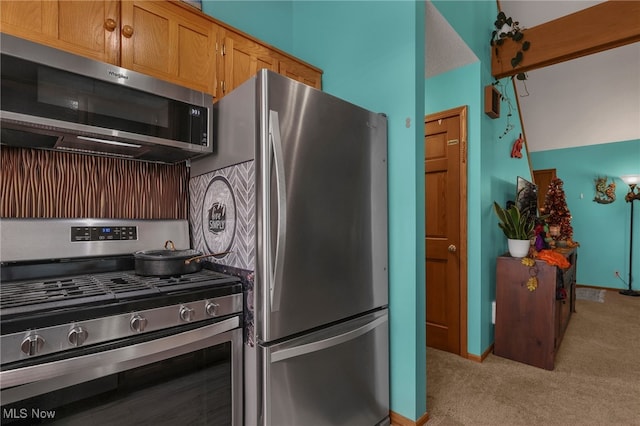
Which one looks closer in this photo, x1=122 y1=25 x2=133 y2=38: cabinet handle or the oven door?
the oven door

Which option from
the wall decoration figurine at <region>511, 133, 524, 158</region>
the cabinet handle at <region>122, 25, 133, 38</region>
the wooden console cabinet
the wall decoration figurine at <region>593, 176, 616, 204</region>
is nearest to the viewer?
the cabinet handle at <region>122, 25, 133, 38</region>

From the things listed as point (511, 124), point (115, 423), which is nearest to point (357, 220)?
point (115, 423)

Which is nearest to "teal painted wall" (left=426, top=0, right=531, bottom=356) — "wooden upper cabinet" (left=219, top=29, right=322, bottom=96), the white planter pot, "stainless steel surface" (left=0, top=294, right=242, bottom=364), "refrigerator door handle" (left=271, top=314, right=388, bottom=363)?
the white planter pot

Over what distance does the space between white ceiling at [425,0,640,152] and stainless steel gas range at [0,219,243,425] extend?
2354 millimetres

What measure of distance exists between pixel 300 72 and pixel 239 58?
1.53 feet

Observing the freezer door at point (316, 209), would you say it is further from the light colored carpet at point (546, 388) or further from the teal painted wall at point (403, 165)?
the light colored carpet at point (546, 388)

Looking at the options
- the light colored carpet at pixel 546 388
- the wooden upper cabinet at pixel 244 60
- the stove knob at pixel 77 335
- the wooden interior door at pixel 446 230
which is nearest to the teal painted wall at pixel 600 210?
the light colored carpet at pixel 546 388

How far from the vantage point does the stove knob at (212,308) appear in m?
1.20

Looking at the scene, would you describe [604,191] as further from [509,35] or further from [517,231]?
[509,35]

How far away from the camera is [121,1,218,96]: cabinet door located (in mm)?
1415

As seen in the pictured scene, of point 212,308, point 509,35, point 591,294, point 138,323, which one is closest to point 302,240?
point 212,308

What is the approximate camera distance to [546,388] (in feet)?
7.31

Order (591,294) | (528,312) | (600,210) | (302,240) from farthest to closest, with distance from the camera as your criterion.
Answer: (600,210) → (591,294) → (528,312) → (302,240)

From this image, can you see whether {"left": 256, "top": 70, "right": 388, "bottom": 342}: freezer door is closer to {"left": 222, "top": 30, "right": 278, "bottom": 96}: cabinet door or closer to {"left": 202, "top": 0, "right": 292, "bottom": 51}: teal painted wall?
{"left": 222, "top": 30, "right": 278, "bottom": 96}: cabinet door
